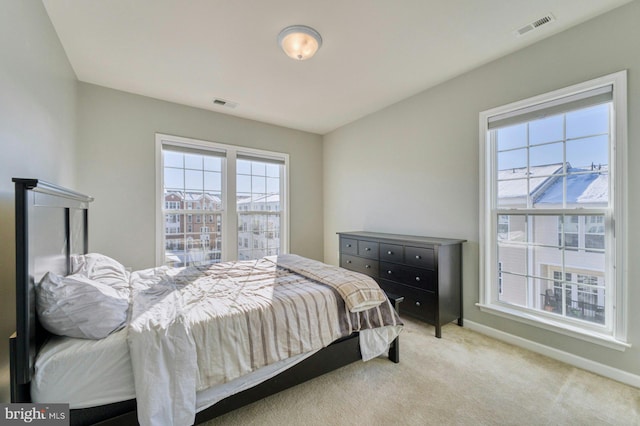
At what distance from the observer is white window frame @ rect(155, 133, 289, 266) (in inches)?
135

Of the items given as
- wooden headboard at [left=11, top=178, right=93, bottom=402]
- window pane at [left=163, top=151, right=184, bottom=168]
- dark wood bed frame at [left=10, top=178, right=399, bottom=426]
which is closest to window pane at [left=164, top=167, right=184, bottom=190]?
window pane at [left=163, top=151, right=184, bottom=168]

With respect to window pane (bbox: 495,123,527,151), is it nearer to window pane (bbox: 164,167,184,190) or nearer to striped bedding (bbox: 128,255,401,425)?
striped bedding (bbox: 128,255,401,425)

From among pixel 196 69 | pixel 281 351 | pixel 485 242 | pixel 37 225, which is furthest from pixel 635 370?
pixel 196 69

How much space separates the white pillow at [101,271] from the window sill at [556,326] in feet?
10.6

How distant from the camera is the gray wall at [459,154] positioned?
6.21 feet

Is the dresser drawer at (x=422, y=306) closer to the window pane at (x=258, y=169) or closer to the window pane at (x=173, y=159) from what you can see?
the window pane at (x=258, y=169)

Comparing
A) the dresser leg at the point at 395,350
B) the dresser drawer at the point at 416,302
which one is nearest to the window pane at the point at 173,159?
the dresser drawer at the point at 416,302

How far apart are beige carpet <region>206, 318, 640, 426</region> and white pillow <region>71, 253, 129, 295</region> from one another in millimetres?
1193

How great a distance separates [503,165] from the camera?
2.64 metres

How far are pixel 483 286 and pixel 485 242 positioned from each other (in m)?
0.45

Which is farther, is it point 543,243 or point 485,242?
point 485,242

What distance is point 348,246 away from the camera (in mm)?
3734

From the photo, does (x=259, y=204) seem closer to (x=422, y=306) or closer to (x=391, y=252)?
(x=391, y=252)

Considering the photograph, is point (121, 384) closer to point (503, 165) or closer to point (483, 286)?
point (483, 286)
